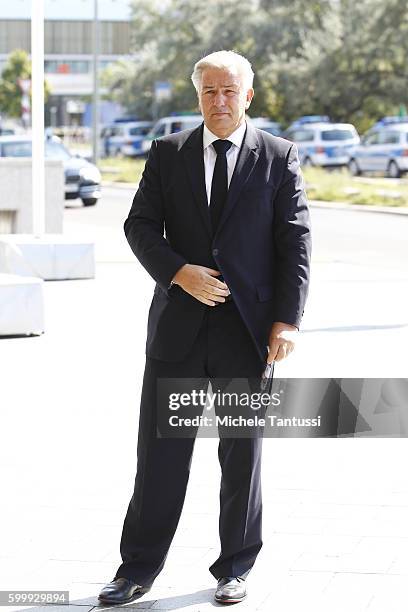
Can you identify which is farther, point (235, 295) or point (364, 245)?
point (364, 245)

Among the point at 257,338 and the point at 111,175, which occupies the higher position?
the point at 257,338

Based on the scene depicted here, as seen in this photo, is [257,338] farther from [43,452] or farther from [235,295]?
[43,452]

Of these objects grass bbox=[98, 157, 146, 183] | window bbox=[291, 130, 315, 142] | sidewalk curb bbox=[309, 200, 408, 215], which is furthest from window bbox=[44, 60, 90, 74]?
sidewalk curb bbox=[309, 200, 408, 215]

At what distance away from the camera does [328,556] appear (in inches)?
190

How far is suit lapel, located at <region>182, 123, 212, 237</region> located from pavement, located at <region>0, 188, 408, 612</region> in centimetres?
122

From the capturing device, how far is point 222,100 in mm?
4180

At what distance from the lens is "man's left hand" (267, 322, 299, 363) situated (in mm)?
4262

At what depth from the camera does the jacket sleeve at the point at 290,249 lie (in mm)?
4254

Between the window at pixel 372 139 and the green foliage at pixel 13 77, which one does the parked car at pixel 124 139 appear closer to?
the window at pixel 372 139

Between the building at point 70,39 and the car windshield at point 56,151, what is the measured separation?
92.6 metres

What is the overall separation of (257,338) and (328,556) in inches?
38.9

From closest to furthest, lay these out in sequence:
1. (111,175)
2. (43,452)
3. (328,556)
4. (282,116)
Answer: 1. (328,556)
2. (43,452)
3. (111,175)
4. (282,116)

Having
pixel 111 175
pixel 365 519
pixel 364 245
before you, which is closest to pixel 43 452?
pixel 365 519

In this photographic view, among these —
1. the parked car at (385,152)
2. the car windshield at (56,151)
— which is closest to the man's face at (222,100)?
the car windshield at (56,151)
